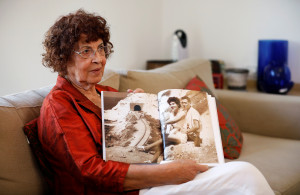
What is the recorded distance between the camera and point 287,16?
2.73m

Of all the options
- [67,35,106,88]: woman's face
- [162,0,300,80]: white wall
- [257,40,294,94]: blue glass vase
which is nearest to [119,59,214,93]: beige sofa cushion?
[67,35,106,88]: woman's face

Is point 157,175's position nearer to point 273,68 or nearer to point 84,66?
point 84,66

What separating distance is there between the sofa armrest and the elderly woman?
1087mm

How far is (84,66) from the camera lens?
132 cm

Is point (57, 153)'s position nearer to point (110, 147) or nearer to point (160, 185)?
point (110, 147)

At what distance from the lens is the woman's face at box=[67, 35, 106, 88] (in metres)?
1.32

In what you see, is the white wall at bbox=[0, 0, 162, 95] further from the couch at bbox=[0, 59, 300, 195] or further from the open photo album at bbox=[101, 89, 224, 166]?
the open photo album at bbox=[101, 89, 224, 166]

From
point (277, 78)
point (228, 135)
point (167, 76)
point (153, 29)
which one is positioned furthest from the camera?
point (153, 29)

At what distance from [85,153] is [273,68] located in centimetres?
194

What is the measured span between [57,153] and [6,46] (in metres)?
0.91

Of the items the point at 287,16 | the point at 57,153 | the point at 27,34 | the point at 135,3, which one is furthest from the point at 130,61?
the point at 57,153

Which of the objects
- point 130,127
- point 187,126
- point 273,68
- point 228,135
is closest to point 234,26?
point 273,68

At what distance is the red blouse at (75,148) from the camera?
1117mm

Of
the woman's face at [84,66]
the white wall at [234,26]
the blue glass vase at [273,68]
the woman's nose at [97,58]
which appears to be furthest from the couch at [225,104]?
the white wall at [234,26]
